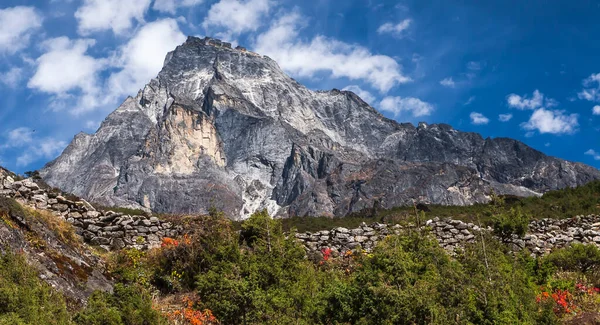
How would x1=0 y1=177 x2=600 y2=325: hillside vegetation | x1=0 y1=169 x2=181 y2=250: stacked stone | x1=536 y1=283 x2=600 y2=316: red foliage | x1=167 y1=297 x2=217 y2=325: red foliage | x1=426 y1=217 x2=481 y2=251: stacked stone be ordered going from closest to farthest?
x1=0 y1=177 x2=600 y2=325: hillside vegetation → x1=167 y1=297 x2=217 y2=325: red foliage → x1=536 y1=283 x2=600 y2=316: red foliage → x1=0 y1=169 x2=181 y2=250: stacked stone → x1=426 y1=217 x2=481 y2=251: stacked stone

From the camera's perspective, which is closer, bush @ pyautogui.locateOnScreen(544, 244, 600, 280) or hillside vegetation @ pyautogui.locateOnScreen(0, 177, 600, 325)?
hillside vegetation @ pyautogui.locateOnScreen(0, 177, 600, 325)

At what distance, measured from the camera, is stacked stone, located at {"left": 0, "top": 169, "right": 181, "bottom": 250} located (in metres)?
19.0

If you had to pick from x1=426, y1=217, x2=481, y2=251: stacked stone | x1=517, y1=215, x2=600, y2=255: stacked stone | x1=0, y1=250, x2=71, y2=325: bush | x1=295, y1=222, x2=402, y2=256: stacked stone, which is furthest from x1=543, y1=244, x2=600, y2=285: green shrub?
x1=0, y1=250, x2=71, y2=325: bush

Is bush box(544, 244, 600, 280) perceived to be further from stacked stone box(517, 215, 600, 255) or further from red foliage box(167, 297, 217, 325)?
red foliage box(167, 297, 217, 325)

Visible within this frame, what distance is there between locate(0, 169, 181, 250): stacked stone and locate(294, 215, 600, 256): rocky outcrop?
552 cm

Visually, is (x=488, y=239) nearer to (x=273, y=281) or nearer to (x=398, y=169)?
(x=273, y=281)

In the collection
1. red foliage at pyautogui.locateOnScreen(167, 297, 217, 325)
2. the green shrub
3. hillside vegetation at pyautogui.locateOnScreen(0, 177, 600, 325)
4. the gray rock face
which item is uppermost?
the gray rock face

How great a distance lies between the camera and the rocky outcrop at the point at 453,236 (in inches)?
857

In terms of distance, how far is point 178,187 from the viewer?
163750mm

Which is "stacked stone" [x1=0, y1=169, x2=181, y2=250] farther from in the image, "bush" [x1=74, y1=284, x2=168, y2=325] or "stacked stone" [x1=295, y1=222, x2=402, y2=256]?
"bush" [x1=74, y1=284, x2=168, y2=325]

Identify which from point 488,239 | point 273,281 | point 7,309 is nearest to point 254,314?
point 273,281

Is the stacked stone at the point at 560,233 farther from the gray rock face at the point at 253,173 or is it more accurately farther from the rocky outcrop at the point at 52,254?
the gray rock face at the point at 253,173

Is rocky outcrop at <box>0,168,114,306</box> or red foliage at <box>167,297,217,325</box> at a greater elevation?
rocky outcrop at <box>0,168,114,306</box>

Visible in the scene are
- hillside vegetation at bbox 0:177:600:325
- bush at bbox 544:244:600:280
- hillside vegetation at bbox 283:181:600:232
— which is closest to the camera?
hillside vegetation at bbox 0:177:600:325
